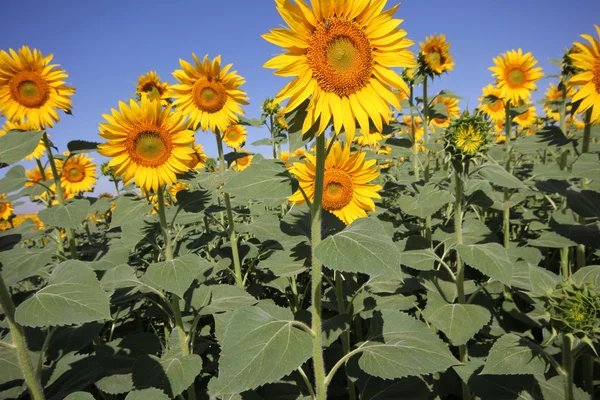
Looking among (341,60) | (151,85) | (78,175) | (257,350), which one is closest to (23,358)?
(257,350)

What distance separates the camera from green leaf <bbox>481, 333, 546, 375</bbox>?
1.73 meters

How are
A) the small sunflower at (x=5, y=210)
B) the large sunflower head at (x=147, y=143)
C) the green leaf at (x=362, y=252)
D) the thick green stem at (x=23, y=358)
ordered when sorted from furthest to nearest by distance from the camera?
the small sunflower at (x=5, y=210)
the large sunflower head at (x=147, y=143)
the thick green stem at (x=23, y=358)
the green leaf at (x=362, y=252)

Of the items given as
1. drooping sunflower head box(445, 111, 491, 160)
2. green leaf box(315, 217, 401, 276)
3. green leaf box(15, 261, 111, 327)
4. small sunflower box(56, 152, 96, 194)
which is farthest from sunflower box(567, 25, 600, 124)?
small sunflower box(56, 152, 96, 194)

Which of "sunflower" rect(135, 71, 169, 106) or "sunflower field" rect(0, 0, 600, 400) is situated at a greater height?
"sunflower" rect(135, 71, 169, 106)

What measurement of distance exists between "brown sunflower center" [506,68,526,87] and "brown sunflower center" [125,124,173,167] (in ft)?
14.0

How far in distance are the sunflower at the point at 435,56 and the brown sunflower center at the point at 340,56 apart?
9.17 feet

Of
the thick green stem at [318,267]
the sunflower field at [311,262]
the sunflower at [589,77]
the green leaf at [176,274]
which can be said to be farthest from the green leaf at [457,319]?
the sunflower at [589,77]

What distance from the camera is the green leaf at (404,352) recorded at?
5.07ft

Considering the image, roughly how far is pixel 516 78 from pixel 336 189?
3.37 m

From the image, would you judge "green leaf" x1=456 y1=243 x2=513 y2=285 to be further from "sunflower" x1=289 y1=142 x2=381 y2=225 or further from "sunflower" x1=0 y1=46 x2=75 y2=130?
"sunflower" x1=0 y1=46 x2=75 y2=130

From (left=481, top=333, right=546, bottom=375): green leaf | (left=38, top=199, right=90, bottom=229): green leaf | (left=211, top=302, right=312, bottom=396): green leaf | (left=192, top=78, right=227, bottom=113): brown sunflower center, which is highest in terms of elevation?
(left=192, top=78, right=227, bottom=113): brown sunflower center

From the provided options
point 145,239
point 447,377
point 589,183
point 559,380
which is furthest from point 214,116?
point 589,183

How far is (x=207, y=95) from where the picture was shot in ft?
11.0

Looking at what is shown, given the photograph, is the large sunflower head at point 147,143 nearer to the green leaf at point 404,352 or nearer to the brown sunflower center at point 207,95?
the brown sunflower center at point 207,95
